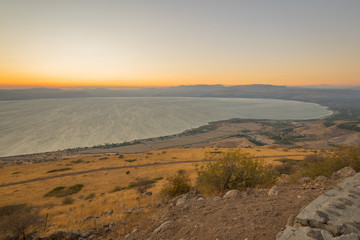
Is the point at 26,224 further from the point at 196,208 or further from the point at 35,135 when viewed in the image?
the point at 35,135

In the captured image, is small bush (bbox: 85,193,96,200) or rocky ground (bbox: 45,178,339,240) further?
small bush (bbox: 85,193,96,200)

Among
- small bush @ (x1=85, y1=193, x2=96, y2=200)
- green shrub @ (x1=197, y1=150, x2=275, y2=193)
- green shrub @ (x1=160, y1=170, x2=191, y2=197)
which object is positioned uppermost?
green shrub @ (x1=197, y1=150, x2=275, y2=193)

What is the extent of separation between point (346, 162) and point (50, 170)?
159 ft

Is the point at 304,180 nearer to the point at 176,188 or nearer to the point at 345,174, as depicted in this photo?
the point at 345,174

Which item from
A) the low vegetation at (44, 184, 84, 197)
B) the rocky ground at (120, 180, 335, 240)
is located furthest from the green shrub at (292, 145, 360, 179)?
the low vegetation at (44, 184, 84, 197)

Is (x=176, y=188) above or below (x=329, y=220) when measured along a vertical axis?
below

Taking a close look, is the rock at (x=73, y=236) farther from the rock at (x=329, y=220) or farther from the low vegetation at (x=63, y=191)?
the low vegetation at (x=63, y=191)

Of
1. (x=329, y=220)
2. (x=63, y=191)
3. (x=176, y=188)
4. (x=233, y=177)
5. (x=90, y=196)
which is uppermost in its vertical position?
(x=329, y=220)

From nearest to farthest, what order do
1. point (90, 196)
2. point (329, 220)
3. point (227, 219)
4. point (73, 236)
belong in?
point (329, 220) < point (227, 219) < point (73, 236) < point (90, 196)

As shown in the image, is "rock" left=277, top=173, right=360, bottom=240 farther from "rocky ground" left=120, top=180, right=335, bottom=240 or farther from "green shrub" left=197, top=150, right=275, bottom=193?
"green shrub" left=197, top=150, right=275, bottom=193

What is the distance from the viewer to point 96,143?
103688mm

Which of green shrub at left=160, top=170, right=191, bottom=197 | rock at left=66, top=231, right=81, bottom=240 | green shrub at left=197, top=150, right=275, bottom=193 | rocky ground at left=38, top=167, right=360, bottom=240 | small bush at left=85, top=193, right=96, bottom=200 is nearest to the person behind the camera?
rocky ground at left=38, top=167, right=360, bottom=240

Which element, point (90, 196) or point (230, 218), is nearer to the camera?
point (230, 218)

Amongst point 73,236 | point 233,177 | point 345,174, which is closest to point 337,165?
point 345,174
